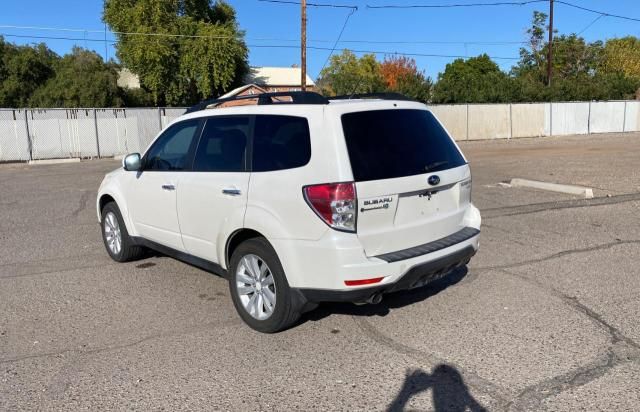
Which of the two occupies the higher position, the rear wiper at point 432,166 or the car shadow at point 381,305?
the rear wiper at point 432,166

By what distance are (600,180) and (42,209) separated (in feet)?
39.1

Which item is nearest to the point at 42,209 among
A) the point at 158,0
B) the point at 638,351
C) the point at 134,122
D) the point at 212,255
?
the point at 212,255

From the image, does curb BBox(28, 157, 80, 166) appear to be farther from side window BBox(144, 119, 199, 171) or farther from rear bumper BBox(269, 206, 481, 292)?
rear bumper BBox(269, 206, 481, 292)

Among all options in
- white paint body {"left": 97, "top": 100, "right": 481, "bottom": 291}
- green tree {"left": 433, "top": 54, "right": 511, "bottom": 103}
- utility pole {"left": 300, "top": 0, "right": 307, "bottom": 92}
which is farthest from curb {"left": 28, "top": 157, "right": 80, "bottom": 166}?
green tree {"left": 433, "top": 54, "right": 511, "bottom": 103}

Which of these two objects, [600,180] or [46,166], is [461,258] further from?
[46,166]

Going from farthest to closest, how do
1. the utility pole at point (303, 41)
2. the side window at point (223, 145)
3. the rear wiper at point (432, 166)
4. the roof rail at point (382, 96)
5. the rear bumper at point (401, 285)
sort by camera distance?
the utility pole at point (303, 41) → the roof rail at point (382, 96) → the side window at point (223, 145) → the rear wiper at point (432, 166) → the rear bumper at point (401, 285)

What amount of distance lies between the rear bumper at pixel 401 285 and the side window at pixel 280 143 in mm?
933

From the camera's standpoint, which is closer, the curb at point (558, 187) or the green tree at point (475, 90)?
the curb at point (558, 187)

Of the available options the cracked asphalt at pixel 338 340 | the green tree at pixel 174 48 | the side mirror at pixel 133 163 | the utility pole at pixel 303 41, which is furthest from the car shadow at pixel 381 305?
A: the green tree at pixel 174 48

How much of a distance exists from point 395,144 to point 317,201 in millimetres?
827

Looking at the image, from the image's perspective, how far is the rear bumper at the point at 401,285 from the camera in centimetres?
380

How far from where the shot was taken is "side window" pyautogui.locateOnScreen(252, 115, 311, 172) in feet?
13.0

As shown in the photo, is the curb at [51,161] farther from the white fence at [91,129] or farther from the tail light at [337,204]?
the tail light at [337,204]

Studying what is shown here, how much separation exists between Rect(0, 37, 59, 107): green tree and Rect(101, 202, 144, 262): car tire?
48.1 metres
